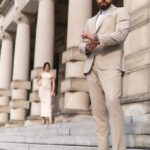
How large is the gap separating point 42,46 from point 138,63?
8198 mm

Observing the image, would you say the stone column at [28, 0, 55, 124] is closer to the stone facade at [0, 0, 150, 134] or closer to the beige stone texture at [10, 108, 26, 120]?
the stone facade at [0, 0, 150, 134]

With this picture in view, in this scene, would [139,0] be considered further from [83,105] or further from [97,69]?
[97,69]

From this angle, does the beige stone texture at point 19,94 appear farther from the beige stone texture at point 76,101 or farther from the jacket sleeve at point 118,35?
the jacket sleeve at point 118,35

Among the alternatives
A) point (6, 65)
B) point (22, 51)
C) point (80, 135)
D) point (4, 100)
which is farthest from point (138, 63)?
point (6, 65)

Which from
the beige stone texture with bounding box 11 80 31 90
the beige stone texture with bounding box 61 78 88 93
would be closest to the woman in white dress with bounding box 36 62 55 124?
the beige stone texture with bounding box 61 78 88 93

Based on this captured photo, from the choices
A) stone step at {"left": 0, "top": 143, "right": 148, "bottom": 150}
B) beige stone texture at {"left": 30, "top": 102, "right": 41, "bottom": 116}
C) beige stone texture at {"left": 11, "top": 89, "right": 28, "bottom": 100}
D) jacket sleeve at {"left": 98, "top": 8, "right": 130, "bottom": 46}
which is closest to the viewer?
jacket sleeve at {"left": 98, "top": 8, "right": 130, "bottom": 46}

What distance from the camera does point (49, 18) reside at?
16453mm

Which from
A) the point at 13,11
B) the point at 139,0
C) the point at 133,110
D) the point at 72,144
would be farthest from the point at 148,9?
the point at 13,11

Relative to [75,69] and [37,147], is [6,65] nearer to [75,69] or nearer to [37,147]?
[75,69]

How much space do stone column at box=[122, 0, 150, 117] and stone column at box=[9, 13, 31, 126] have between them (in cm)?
1136

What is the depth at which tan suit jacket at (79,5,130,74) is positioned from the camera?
400 centimetres

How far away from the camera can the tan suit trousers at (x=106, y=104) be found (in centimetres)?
380

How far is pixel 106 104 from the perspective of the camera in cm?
399

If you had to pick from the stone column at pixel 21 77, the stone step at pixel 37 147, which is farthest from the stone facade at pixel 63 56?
the stone step at pixel 37 147
